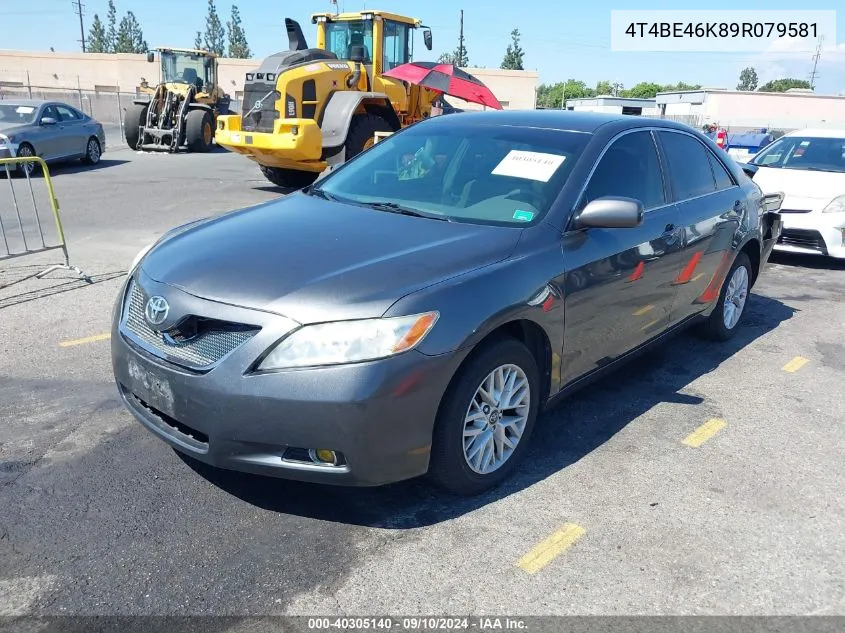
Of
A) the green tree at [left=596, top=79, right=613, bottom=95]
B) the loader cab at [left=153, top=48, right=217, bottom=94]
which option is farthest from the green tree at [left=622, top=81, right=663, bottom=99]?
the loader cab at [left=153, top=48, right=217, bottom=94]

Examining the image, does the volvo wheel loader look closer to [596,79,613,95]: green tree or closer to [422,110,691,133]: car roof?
[422,110,691,133]: car roof

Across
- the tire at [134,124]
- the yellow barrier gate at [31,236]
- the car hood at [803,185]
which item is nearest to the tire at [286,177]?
the yellow barrier gate at [31,236]

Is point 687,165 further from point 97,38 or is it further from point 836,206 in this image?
point 97,38

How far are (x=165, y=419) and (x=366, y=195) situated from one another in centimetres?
170

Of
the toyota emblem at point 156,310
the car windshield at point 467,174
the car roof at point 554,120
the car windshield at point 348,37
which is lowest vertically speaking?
the toyota emblem at point 156,310

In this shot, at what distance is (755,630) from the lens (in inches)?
100

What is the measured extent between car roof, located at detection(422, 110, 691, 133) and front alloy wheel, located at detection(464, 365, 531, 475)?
65.4 inches

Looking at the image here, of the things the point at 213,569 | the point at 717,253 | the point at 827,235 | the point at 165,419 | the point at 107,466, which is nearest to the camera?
the point at 213,569

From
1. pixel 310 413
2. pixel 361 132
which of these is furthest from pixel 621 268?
pixel 361 132

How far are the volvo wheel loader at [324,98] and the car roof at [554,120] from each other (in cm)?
695

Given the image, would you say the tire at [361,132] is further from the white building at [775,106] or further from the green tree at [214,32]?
the green tree at [214,32]

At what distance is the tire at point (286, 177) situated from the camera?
13.6 m

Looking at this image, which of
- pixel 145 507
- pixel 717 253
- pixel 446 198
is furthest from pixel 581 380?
pixel 145 507

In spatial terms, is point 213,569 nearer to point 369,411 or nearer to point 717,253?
point 369,411
